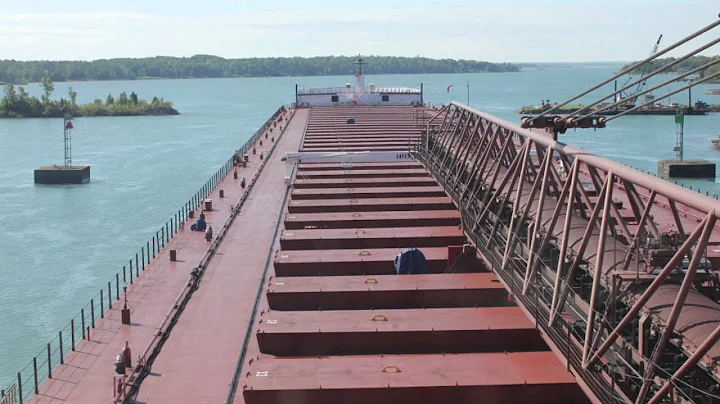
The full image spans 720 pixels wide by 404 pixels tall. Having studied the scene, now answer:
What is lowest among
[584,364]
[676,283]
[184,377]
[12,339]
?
[12,339]

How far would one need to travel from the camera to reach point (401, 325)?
547 inches

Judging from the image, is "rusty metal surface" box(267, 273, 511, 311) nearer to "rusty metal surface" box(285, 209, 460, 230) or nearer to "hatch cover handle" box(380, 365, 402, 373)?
"hatch cover handle" box(380, 365, 402, 373)

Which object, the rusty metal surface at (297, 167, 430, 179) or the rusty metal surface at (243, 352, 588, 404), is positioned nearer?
the rusty metal surface at (243, 352, 588, 404)

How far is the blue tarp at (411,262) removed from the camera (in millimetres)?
17281

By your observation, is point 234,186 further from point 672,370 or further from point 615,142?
point 615,142

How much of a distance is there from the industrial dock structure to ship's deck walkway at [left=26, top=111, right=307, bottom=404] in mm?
48

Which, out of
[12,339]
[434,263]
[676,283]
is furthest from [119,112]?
[676,283]

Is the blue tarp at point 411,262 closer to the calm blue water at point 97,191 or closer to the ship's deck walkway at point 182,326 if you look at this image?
the ship's deck walkway at point 182,326

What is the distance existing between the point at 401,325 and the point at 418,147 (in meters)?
21.0

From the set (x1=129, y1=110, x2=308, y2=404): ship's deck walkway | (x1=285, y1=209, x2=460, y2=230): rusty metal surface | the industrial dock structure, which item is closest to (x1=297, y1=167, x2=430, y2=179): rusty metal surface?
(x1=129, y1=110, x2=308, y2=404): ship's deck walkway

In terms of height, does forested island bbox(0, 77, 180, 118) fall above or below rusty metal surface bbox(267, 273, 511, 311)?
above

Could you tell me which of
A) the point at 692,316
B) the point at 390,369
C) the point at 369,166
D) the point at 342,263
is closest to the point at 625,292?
the point at 692,316

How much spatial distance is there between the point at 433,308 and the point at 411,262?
6.53ft

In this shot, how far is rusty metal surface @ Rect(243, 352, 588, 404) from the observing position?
11398 mm
